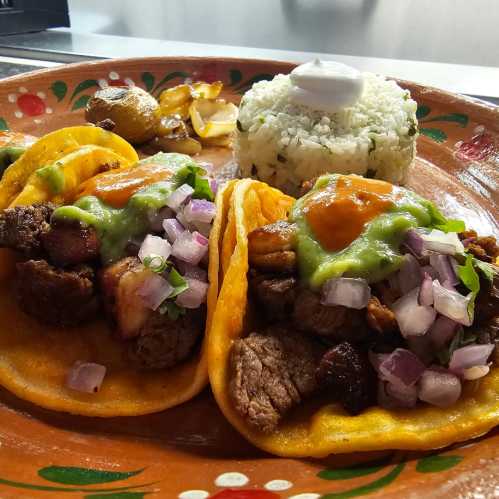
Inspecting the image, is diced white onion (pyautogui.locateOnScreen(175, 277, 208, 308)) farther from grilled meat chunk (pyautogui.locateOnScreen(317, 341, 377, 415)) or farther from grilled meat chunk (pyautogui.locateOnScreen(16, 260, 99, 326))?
grilled meat chunk (pyautogui.locateOnScreen(317, 341, 377, 415))

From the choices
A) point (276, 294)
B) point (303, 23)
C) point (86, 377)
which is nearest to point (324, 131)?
point (276, 294)

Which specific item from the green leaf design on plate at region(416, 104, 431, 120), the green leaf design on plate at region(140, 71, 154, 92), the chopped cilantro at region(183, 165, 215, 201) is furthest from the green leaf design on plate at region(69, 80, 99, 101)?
the green leaf design on plate at region(416, 104, 431, 120)

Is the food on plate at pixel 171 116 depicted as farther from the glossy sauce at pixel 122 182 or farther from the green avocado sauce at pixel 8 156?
the glossy sauce at pixel 122 182

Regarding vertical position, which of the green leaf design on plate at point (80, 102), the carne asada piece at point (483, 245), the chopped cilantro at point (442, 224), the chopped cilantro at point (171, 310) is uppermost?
the chopped cilantro at point (442, 224)

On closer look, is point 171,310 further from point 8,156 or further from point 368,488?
point 8,156

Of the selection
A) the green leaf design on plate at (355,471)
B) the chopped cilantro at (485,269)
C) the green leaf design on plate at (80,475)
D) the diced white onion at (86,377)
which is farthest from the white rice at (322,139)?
the green leaf design on plate at (80,475)

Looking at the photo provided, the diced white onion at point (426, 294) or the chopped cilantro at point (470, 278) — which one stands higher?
the chopped cilantro at point (470, 278)

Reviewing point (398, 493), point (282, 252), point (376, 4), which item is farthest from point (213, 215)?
point (376, 4)
